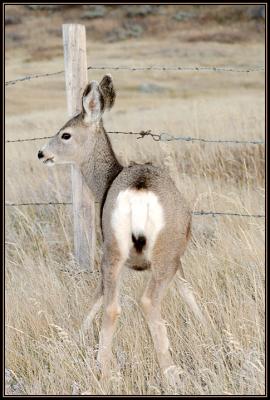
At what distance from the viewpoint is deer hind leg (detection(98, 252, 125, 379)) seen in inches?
143

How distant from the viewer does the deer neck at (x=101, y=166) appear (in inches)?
173

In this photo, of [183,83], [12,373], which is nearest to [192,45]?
[183,83]

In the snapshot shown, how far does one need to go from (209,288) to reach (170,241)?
1.09 meters

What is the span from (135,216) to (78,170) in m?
1.78

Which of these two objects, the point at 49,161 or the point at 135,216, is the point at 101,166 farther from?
the point at 135,216

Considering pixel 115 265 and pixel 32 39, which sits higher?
pixel 32 39

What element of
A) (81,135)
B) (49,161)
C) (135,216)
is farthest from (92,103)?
(135,216)

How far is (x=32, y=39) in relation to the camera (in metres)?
34.5

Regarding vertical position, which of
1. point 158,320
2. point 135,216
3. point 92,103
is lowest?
point 158,320

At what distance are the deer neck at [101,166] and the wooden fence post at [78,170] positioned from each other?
61 cm

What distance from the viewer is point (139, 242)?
350 cm

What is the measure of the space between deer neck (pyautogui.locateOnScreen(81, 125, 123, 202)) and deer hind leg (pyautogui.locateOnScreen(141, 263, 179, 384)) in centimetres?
98

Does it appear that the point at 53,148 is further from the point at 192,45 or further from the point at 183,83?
the point at 192,45

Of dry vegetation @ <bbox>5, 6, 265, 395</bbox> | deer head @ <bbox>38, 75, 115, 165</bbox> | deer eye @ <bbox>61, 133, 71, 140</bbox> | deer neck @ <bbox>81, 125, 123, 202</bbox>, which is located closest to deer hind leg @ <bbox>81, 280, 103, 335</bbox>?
dry vegetation @ <bbox>5, 6, 265, 395</bbox>
